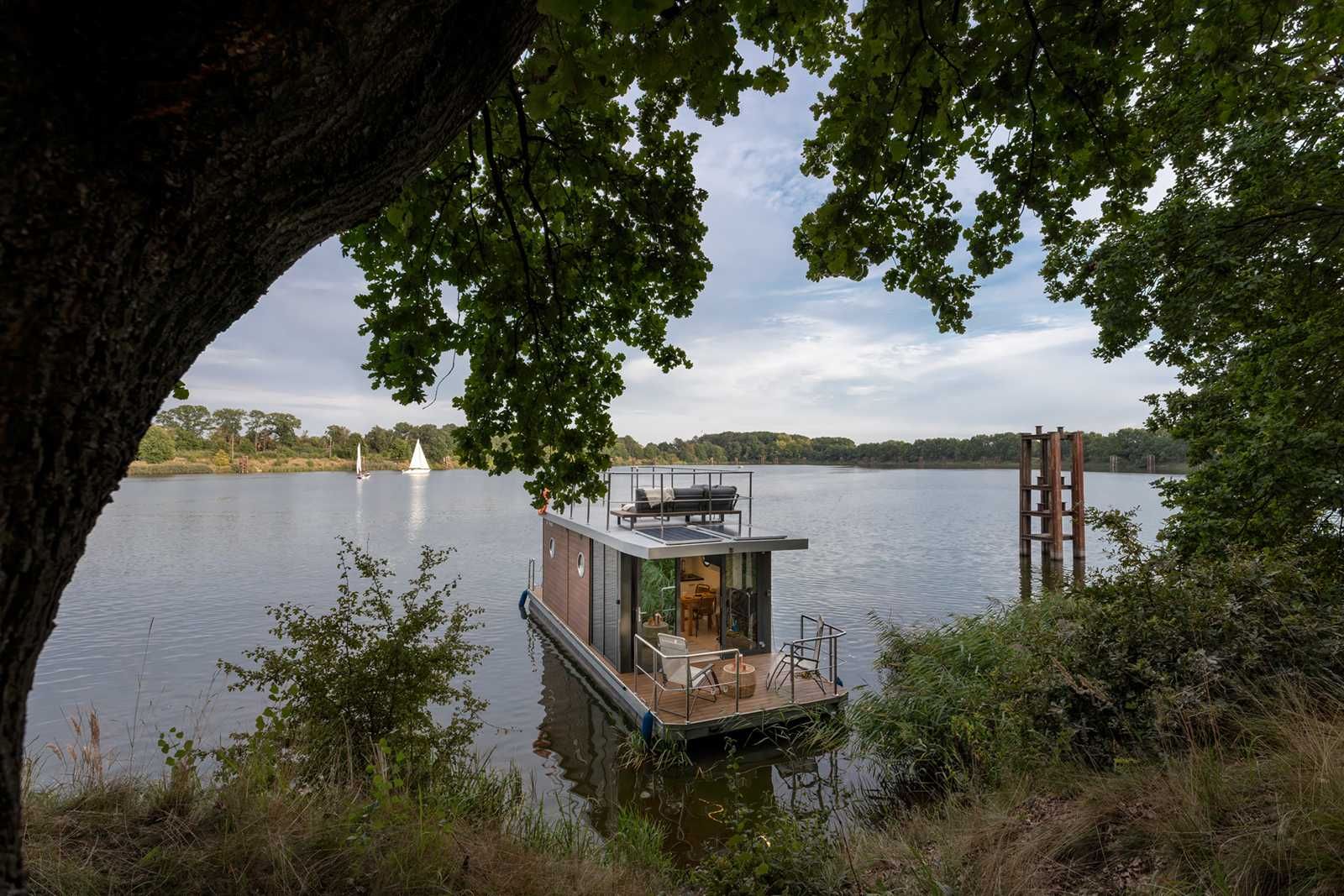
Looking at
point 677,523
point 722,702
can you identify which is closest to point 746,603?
point 677,523

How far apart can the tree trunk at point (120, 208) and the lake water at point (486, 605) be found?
4912 mm

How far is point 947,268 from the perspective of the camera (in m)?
3.85

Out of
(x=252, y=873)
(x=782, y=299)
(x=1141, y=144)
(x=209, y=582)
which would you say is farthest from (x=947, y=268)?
(x=782, y=299)

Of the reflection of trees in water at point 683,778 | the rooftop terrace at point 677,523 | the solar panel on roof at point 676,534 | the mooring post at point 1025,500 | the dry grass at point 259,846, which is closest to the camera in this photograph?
the dry grass at point 259,846

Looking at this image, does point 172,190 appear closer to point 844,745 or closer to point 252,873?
point 252,873

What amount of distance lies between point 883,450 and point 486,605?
3258 inches

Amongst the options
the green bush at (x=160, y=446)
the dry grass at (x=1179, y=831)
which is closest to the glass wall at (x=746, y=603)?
the dry grass at (x=1179, y=831)

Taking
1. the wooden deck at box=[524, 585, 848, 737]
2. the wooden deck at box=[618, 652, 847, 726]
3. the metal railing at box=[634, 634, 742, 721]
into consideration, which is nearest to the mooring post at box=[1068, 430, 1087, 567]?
the wooden deck at box=[524, 585, 848, 737]

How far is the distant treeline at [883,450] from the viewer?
46.6 m

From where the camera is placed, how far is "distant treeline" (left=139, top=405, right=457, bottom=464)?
65875 mm

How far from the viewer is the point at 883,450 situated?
9062 centimetres

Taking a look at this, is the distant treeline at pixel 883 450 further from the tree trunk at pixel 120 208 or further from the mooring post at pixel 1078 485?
the tree trunk at pixel 120 208

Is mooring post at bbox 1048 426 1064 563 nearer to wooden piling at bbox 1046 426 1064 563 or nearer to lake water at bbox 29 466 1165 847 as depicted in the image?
wooden piling at bbox 1046 426 1064 563

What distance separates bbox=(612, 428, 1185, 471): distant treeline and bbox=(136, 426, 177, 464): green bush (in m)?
42.3
